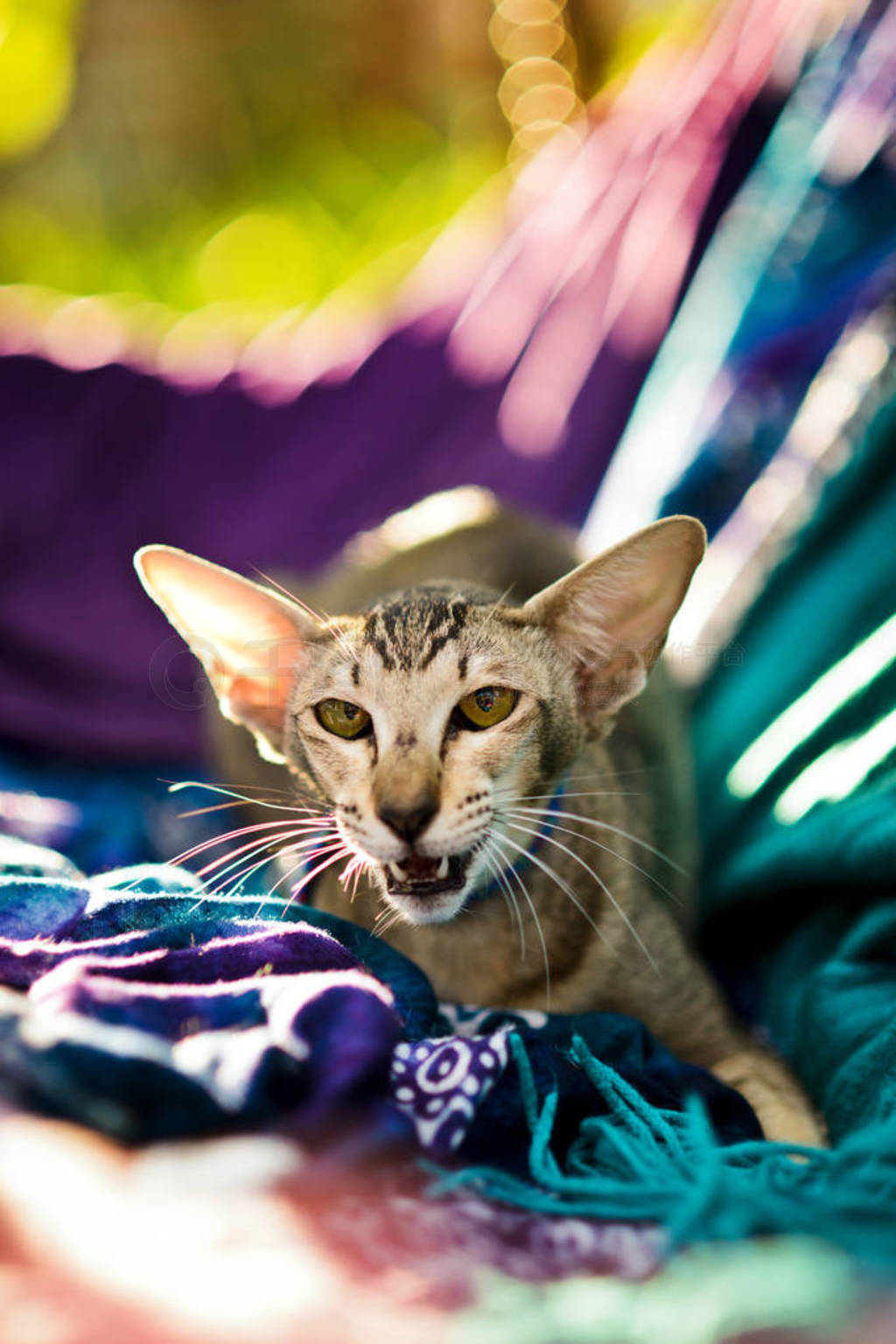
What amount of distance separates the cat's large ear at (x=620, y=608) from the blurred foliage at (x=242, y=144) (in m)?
2.24

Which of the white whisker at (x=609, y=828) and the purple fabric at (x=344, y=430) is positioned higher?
the purple fabric at (x=344, y=430)

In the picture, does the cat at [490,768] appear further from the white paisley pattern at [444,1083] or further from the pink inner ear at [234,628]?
the white paisley pattern at [444,1083]

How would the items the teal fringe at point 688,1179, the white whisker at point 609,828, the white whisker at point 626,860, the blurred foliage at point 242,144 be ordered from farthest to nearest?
the blurred foliage at point 242,144
the white whisker at point 626,860
the white whisker at point 609,828
the teal fringe at point 688,1179

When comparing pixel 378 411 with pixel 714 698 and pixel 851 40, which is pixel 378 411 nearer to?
pixel 714 698

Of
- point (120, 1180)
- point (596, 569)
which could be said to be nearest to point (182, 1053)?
point (120, 1180)

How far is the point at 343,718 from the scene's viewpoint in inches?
41.0

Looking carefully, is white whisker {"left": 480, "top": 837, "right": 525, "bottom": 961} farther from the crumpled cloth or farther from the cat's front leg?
the cat's front leg

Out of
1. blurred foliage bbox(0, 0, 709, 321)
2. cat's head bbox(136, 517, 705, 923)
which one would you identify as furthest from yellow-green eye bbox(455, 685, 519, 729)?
blurred foliage bbox(0, 0, 709, 321)

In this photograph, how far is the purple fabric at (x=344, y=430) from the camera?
176cm

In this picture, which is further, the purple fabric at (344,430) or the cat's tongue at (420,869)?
the purple fabric at (344,430)

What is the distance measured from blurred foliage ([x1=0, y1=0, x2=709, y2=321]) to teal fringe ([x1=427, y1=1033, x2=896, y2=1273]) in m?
2.68

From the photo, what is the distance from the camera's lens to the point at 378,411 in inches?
74.2

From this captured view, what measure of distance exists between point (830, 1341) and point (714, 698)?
1153 millimetres

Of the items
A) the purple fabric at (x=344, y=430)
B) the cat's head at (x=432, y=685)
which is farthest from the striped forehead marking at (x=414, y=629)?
the purple fabric at (x=344, y=430)
